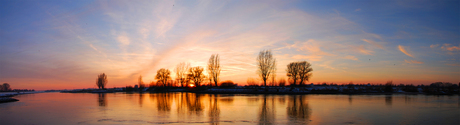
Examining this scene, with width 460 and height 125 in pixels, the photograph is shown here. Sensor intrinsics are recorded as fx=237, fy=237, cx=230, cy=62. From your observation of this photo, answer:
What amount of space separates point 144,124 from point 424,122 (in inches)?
468

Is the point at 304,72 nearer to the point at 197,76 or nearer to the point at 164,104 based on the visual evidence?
the point at 197,76

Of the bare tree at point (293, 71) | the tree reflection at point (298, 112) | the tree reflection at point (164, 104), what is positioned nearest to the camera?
the tree reflection at point (298, 112)

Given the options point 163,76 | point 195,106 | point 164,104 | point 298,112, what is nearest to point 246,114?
point 298,112

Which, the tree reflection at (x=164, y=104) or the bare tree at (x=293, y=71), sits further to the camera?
the bare tree at (x=293, y=71)

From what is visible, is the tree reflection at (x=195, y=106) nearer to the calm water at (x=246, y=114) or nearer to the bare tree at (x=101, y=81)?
the calm water at (x=246, y=114)

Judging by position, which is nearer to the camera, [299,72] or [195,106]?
[195,106]

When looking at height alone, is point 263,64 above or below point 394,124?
above

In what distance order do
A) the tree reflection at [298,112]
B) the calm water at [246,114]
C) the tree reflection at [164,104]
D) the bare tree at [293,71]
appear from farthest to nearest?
the bare tree at [293,71] < the tree reflection at [164,104] < the tree reflection at [298,112] < the calm water at [246,114]

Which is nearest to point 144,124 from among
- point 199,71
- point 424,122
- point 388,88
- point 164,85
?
point 424,122

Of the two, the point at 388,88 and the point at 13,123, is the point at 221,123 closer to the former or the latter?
the point at 13,123

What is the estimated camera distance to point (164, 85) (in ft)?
252

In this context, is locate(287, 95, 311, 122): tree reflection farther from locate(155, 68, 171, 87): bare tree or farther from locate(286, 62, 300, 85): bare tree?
locate(155, 68, 171, 87): bare tree

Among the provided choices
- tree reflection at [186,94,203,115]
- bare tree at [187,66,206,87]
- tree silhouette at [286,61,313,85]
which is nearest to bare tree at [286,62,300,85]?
tree silhouette at [286,61,313,85]

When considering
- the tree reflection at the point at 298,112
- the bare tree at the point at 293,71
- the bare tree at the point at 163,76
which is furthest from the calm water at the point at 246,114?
the bare tree at the point at 163,76
